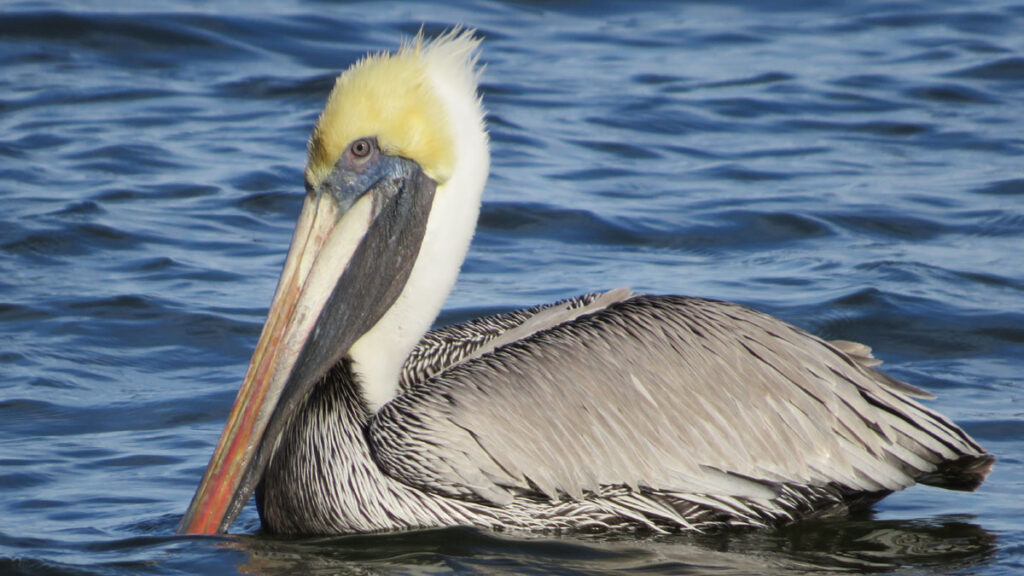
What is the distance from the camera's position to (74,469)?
5520mm

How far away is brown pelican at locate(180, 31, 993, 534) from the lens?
4.79 metres

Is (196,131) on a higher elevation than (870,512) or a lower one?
higher

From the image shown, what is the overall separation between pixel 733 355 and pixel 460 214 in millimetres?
948

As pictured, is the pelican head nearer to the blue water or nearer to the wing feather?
the wing feather

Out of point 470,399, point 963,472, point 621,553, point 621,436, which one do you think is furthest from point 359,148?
point 963,472

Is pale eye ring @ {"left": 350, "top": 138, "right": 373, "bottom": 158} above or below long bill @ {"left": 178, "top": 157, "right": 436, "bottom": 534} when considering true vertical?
above

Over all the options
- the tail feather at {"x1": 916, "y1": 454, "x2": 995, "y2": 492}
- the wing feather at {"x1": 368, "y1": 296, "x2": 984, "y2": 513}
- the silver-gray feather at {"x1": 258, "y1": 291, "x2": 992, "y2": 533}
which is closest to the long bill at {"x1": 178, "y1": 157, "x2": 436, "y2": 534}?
the silver-gray feather at {"x1": 258, "y1": 291, "x2": 992, "y2": 533}

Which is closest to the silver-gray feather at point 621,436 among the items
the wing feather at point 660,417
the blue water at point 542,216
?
the wing feather at point 660,417

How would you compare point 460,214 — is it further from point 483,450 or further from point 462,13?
point 462,13

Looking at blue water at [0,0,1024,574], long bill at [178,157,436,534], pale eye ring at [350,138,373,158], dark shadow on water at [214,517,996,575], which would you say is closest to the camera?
dark shadow on water at [214,517,996,575]

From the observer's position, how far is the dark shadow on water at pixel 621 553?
4.62 meters

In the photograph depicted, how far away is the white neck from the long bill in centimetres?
7

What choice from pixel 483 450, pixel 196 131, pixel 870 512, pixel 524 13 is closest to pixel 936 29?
pixel 524 13

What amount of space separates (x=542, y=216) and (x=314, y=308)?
12.8ft
